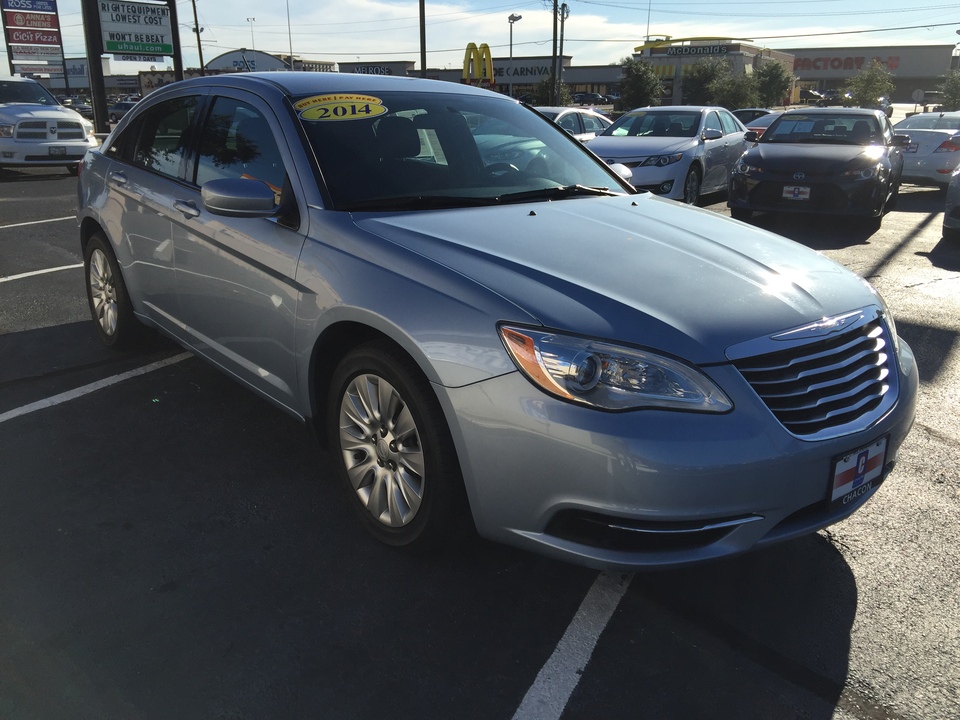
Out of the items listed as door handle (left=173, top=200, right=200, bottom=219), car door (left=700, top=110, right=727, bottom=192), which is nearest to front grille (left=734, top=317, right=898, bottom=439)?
door handle (left=173, top=200, right=200, bottom=219)

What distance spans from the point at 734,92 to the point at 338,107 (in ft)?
175

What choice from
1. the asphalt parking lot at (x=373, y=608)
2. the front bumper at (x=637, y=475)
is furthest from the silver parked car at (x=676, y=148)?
the front bumper at (x=637, y=475)

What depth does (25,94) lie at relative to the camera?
16000 millimetres

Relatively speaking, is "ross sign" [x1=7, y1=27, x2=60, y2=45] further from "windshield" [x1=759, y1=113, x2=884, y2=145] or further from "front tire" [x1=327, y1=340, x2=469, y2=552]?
"front tire" [x1=327, y1=340, x2=469, y2=552]

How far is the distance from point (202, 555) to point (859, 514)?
2.60 m

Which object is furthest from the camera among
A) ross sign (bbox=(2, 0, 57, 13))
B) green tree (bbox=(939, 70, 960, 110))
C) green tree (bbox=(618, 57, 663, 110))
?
green tree (bbox=(618, 57, 663, 110))

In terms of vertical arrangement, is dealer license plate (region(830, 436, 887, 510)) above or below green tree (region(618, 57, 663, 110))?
below

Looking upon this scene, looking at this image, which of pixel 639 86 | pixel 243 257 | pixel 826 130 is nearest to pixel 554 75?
pixel 639 86

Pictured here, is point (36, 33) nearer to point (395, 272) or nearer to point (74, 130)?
point (74, 130)

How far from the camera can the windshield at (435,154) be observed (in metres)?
3.28

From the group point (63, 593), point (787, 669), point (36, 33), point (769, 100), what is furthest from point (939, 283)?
point (769, 100)

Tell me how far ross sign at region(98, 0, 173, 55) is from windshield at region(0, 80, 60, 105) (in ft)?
20.9

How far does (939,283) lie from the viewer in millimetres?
7273

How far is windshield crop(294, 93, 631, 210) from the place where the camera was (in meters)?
3.28
